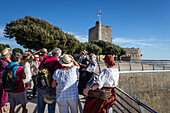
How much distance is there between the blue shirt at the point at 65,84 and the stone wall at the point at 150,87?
8353 millimetres

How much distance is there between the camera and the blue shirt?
2168mm

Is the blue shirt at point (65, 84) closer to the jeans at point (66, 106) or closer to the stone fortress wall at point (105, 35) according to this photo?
the jeans at point (66, 106)

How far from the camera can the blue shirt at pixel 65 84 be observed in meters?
2.17

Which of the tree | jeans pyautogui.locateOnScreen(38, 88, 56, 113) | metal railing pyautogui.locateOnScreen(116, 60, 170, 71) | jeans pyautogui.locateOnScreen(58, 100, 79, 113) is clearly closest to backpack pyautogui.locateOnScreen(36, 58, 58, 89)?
jeans pyautogui.locateOnScreen(38, 88, 56, 113)

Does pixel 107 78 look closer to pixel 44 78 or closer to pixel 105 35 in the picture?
pixel 44 78

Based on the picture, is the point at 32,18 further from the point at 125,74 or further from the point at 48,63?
the point at 48,63

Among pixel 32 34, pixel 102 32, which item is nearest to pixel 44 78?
pixel 32 34

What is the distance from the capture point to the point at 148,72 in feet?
35.9

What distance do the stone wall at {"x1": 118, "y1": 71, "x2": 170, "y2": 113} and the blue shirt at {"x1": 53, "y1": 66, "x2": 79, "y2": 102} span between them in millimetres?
8353

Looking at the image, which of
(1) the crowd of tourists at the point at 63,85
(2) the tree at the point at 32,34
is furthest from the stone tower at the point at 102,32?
(1) the crowd of tourists at the point at 63,85

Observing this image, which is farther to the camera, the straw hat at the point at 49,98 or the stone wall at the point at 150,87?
the stone wall at the point at 150,87

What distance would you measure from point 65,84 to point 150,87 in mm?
11271

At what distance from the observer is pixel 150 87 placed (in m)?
10.8

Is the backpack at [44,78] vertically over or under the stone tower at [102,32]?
under
